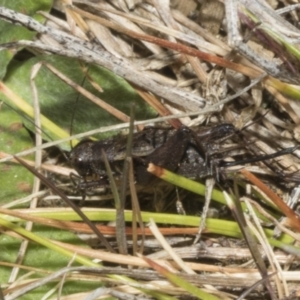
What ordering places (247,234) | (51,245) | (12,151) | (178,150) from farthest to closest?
1. (12,151)
2. (178,150)
3. (51,245)
4. (247,234)

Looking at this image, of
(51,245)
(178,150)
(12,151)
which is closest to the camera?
(51,245)

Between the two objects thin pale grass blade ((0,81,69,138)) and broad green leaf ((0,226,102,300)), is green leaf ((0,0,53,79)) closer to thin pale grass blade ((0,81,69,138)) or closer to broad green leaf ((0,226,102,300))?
thin pale grass blade ((0,81,69,138))

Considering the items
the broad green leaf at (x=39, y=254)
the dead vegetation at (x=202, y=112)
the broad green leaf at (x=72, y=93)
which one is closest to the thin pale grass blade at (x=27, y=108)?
the broad green leaf at (x=72, y=93)

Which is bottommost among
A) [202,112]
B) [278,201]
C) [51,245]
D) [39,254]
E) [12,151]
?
[39,254]

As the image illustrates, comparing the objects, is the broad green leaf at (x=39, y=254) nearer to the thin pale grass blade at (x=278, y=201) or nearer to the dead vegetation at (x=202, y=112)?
the dead vegetation at (x=202, y=112)

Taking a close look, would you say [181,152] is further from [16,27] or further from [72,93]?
[16,27]

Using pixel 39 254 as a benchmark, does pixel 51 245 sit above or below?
above

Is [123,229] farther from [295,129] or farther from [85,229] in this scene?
[295,129]

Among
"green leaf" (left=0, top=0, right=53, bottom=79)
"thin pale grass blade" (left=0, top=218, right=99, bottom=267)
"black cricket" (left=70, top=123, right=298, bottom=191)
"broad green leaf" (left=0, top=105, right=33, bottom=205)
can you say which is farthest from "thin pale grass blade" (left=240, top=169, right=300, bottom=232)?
"green leaf" (left=0, top=0, right=53, bottom=79)

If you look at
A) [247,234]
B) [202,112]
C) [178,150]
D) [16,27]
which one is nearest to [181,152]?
[178,150]
